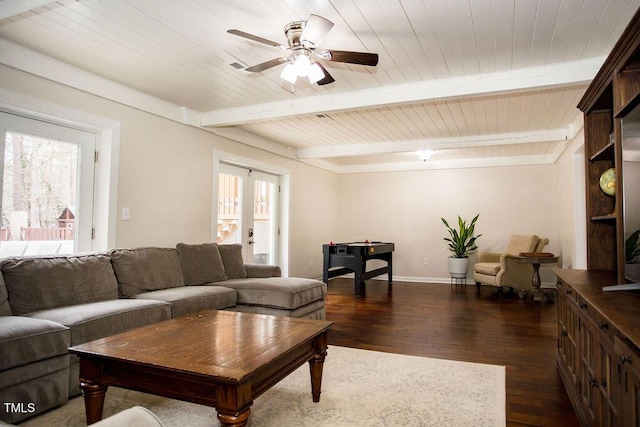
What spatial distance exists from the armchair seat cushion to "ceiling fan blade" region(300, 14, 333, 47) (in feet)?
16.8

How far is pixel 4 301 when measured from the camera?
2.45 meters

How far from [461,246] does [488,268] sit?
939 millimetres

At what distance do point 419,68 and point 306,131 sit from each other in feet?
8.05

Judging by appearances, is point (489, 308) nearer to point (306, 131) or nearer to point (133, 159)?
point (306, 131)

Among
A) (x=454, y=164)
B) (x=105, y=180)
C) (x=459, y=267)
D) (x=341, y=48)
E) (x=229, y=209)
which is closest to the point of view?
(x=341, y=48)

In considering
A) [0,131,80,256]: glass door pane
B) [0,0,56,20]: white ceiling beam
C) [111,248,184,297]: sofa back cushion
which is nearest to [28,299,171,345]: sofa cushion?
[111,248,184,297]: sofa back cushion

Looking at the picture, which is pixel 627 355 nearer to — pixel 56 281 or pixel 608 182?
pixel 608 182

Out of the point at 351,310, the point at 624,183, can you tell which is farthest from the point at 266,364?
the point at 351,310

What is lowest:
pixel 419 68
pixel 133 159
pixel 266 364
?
pixel 266 364

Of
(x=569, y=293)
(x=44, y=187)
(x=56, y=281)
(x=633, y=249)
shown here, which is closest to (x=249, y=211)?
(x=44, y=187)

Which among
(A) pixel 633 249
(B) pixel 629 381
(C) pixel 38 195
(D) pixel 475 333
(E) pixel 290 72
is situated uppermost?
(E) pixel 290 72

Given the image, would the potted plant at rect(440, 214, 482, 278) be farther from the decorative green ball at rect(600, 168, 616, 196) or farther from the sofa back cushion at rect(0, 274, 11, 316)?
the sofa back cushion at rect(0, 274, 11, 316)

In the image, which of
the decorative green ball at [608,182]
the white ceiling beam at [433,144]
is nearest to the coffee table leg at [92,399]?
the decorative green ball at [608,182]

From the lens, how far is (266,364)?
1723 millimetres
